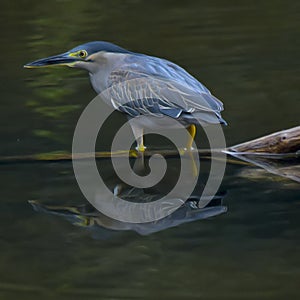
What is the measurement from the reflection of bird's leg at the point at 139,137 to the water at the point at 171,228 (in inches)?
15.0

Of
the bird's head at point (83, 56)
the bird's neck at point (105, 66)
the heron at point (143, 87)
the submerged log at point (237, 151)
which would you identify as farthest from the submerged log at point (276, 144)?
the bird's head at point (83, 56)

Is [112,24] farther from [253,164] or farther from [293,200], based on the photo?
[293,200]

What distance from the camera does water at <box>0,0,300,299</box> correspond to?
4.18 metres

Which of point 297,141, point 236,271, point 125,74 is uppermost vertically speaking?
point 125,74

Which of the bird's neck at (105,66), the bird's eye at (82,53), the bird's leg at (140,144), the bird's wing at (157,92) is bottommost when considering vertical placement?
the bird's leg at (140,144)

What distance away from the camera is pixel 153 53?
916 centimetres

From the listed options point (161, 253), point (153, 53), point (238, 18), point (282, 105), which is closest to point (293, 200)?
point (161, 253)

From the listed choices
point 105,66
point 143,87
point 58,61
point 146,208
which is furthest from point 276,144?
point 58,61

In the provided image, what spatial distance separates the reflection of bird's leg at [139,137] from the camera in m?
6.13

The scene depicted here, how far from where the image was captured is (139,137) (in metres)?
6.14

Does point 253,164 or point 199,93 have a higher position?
point 199,93

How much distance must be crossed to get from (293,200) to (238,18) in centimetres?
567

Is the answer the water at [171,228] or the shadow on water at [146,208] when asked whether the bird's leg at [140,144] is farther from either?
the water at [171,228]

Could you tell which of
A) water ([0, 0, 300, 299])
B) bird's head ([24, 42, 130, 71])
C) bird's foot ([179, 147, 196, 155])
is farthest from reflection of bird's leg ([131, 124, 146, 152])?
bird's head ([24, 42, 130, 71])
